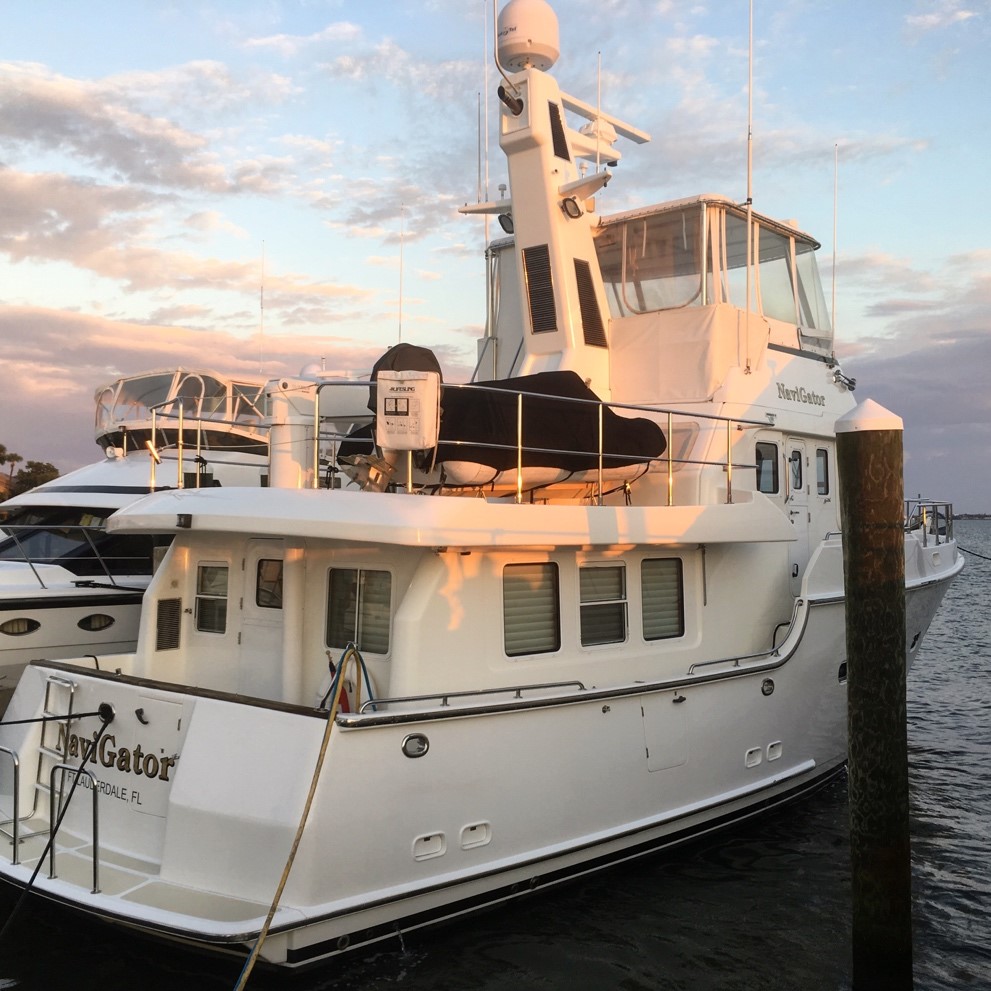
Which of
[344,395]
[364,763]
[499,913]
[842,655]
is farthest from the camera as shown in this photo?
[842,655]

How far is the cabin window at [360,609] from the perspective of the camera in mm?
6242

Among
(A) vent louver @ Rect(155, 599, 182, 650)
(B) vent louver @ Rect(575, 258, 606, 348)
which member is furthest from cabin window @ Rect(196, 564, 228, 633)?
(B) vent louver @ Rect(575, 258, 606, 348)

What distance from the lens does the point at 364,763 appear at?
17.1 ft

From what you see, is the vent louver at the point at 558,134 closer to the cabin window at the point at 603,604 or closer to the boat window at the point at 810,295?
the boat window at the point at 810,295

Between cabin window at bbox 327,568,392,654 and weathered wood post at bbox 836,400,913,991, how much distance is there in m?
2.92

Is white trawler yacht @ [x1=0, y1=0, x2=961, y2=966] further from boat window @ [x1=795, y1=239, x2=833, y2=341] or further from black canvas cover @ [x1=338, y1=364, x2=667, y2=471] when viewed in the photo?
boat window @ [x1=795, y1=239, x2=833, y2=341]

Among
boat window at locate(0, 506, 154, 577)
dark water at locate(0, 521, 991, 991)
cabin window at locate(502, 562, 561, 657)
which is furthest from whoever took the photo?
boat window at locate(0, 506, 154, 577)

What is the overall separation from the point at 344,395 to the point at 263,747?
11.5 ft

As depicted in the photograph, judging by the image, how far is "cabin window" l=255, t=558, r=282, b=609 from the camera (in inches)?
264

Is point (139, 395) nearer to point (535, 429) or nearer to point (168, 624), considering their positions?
point (168, 624)

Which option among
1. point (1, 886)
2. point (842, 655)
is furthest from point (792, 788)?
point (1, 886)

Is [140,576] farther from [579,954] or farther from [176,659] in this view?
[579,954]

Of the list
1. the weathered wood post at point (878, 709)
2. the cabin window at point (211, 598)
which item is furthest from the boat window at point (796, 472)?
the cabin window at point (211, 598)

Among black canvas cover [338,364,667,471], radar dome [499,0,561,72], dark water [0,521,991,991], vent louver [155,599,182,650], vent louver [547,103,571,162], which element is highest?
radar dome [499,0,561,72]
